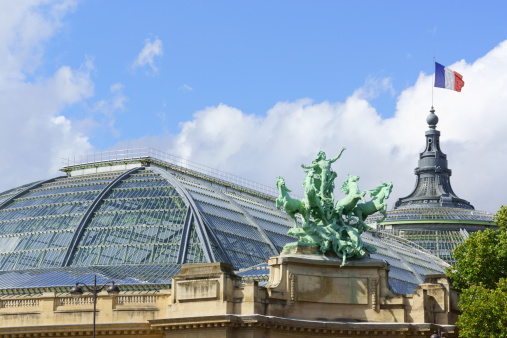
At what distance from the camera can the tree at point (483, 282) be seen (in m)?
70.7

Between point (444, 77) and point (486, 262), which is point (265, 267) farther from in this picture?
point (444, 77)

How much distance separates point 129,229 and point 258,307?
25.0 metres

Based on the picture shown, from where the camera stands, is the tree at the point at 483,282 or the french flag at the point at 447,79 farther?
the french flag at the point at 447,79

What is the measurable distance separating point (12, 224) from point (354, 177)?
112 feet

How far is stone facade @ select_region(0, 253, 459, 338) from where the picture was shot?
68375mm

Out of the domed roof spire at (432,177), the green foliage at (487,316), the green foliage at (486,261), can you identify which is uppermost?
the domed roof spire at (432,177)

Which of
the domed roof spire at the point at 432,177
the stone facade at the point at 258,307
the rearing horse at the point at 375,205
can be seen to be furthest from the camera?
the domed roof spire at the point at 432,177

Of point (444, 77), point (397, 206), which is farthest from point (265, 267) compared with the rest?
point (397, 206)

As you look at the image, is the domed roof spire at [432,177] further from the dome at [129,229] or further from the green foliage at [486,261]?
the green foliage at [486,261]

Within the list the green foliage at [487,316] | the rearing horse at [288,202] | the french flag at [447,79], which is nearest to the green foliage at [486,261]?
the green foliage at [487,316]

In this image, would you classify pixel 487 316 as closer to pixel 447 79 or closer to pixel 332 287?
pixel 332 287

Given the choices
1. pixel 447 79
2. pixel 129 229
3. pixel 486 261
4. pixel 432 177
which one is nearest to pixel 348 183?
pixel 486 261

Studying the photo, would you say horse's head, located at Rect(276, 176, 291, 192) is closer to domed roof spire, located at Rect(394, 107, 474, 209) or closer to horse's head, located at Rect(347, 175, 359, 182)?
horse's head, located at Rect(347, 175, 359, 182)

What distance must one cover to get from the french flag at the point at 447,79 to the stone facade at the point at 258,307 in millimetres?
42815
